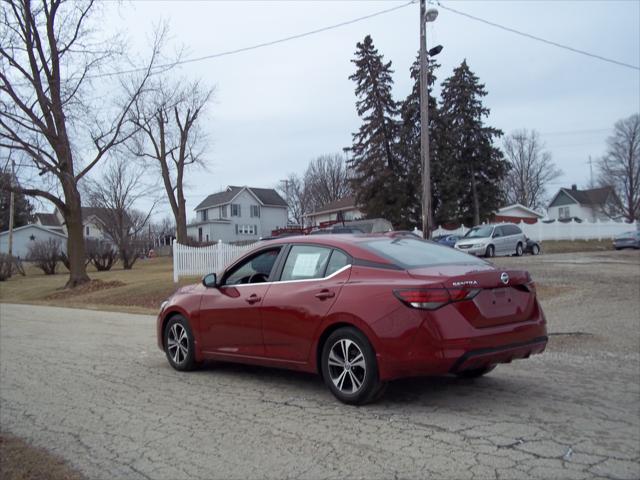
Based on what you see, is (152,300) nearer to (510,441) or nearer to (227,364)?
(227,364)

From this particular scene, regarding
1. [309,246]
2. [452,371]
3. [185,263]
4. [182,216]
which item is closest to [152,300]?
[185,263]

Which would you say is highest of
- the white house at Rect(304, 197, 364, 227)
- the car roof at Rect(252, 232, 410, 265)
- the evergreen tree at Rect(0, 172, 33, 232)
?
the evergreen tree at Rect(0, 172, 33, 232)

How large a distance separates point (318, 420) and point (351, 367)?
549 mm

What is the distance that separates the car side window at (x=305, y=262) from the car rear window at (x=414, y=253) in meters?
0.47

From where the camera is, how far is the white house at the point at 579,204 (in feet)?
249

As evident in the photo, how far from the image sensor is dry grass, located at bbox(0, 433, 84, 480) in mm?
4074

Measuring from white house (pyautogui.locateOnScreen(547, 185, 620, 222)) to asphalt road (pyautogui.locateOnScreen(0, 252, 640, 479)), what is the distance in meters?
74.2

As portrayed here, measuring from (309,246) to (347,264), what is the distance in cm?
65

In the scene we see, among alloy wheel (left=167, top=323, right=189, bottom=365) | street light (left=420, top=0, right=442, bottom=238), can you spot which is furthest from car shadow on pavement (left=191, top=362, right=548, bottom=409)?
street light (left=420, top=0, right=442, bottom=238)

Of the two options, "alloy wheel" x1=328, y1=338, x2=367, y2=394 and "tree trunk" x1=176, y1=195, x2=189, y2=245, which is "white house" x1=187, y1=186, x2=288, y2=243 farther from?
"alloy wheel" x1=328, y1=338, x2=367, y2=394

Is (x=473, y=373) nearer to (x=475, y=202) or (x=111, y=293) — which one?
(x=111, y=293)

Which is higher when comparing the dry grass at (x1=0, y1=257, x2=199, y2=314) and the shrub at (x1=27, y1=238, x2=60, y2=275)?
the shrub at (x1=27, y1=238, x2=60, y2=275)

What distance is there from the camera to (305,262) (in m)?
5.97

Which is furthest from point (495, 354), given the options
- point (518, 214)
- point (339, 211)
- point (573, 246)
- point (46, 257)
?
point (518, 214)
